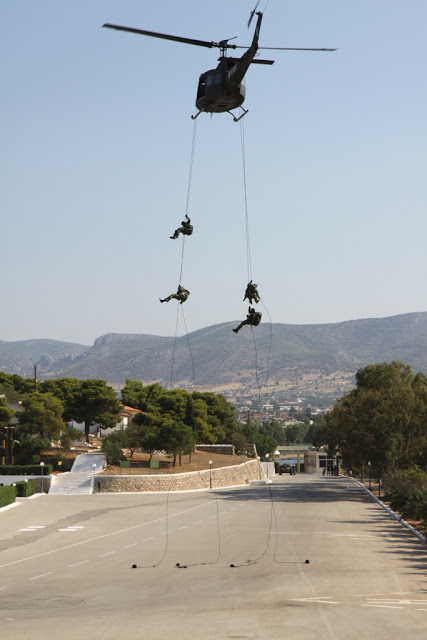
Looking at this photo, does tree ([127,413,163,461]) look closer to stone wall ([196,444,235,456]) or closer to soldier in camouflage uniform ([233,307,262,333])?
stone wall ([196,444,235,456])

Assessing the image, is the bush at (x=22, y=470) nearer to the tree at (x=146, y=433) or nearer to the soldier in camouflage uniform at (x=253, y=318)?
the tree at (x=146, y=433)

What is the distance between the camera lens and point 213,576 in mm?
30656

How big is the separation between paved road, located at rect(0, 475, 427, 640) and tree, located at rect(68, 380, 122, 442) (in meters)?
41.8

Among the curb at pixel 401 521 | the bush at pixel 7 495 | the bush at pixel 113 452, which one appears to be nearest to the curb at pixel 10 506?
the bush at pixel 7 495

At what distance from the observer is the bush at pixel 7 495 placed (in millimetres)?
64062

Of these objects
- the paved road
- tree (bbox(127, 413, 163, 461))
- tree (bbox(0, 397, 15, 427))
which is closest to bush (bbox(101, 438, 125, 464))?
tree (bbox(127, 413, 163, 461))

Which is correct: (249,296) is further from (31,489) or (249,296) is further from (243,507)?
(31,489)

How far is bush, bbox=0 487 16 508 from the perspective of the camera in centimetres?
6406

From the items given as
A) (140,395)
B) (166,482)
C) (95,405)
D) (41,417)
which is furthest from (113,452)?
(140,395)

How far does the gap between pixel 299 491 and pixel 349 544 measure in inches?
1765

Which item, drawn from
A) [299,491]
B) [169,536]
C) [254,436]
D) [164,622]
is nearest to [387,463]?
[299,491]

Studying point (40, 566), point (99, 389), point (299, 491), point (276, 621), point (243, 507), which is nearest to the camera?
point (276, 621)

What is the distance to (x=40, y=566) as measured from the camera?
113ft

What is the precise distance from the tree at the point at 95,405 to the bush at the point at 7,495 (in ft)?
111
